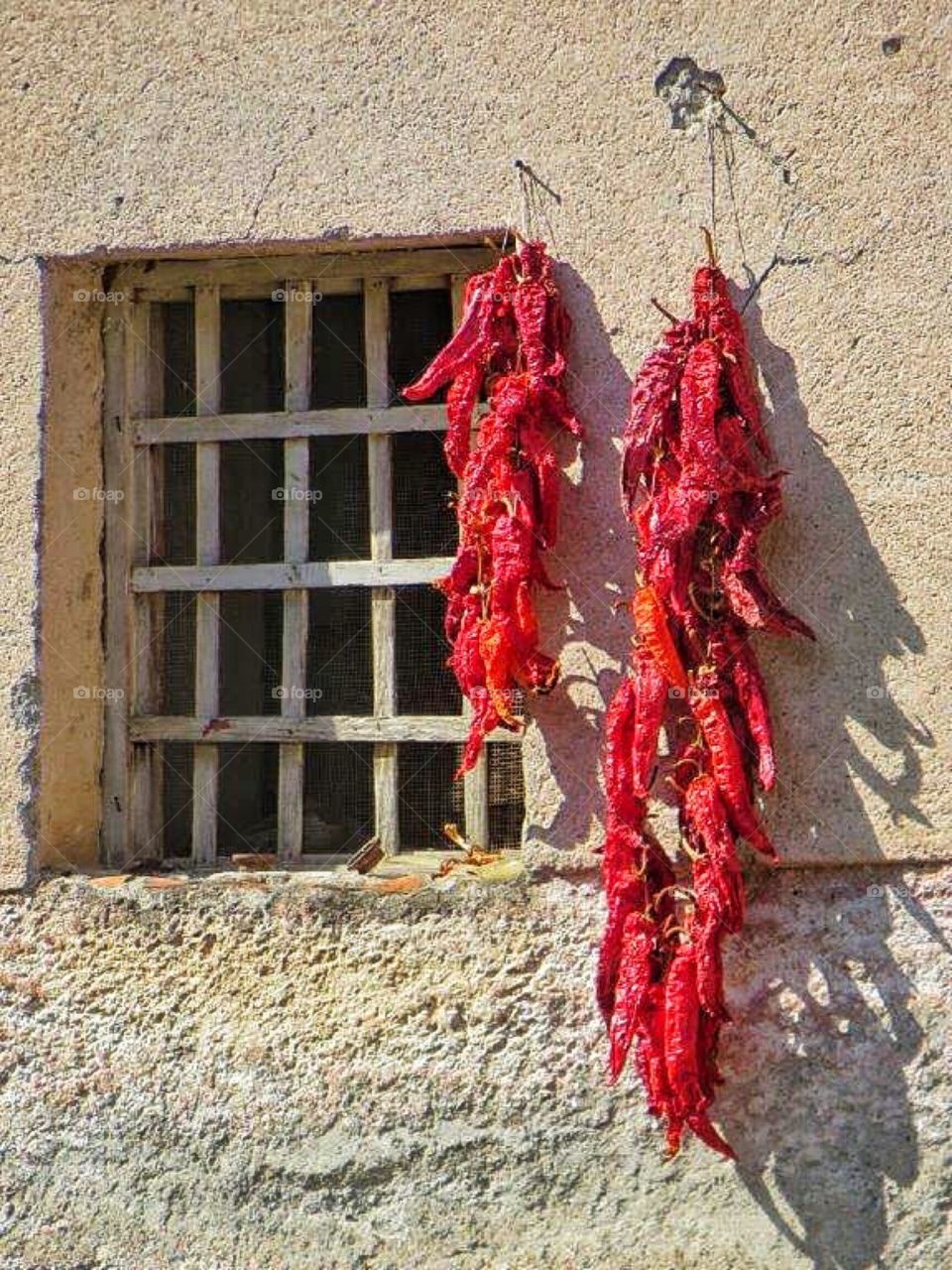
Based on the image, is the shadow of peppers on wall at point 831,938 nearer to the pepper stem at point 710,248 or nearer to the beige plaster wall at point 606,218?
the beige plaster wall at point 606,218

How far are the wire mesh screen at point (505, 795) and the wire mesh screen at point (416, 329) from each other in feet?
3.30

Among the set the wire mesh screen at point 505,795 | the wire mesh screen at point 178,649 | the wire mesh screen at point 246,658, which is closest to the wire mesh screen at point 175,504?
the wire mesh screen at point 178,649

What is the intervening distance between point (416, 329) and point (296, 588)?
0.84 metres

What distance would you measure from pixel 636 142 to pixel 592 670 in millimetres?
1246

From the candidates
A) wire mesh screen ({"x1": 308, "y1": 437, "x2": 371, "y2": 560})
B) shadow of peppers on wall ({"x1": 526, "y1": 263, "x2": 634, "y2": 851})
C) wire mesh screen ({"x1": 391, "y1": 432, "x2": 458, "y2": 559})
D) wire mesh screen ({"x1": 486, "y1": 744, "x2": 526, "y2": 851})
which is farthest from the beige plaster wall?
wire mesh screen ({"x1": 308, "y1": 437, "x2": 371, "y2": 560})

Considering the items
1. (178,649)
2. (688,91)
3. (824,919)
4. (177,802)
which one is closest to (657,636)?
(824,919)

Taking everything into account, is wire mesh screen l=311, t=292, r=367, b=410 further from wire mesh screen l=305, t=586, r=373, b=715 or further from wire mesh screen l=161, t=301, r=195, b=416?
wire mesh screen l=305, t=586, r=373, b=715

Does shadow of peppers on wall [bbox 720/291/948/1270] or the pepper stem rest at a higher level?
the pepper stem

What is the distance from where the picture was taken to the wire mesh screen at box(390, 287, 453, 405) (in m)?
4.08

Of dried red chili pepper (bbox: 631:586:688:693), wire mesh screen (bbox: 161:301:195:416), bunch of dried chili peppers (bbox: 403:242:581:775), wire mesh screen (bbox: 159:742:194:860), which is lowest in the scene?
wire mesh screen (bbox: 159:742:194:860)

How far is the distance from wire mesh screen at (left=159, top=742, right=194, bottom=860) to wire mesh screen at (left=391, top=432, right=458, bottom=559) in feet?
2.71

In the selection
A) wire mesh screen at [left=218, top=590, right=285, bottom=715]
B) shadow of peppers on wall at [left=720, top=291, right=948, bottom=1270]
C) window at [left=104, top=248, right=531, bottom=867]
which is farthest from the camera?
wire mesh screen at [left=218, top=590, right=285, bottom=715]

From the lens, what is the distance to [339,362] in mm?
4328

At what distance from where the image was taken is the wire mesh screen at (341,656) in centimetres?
407
